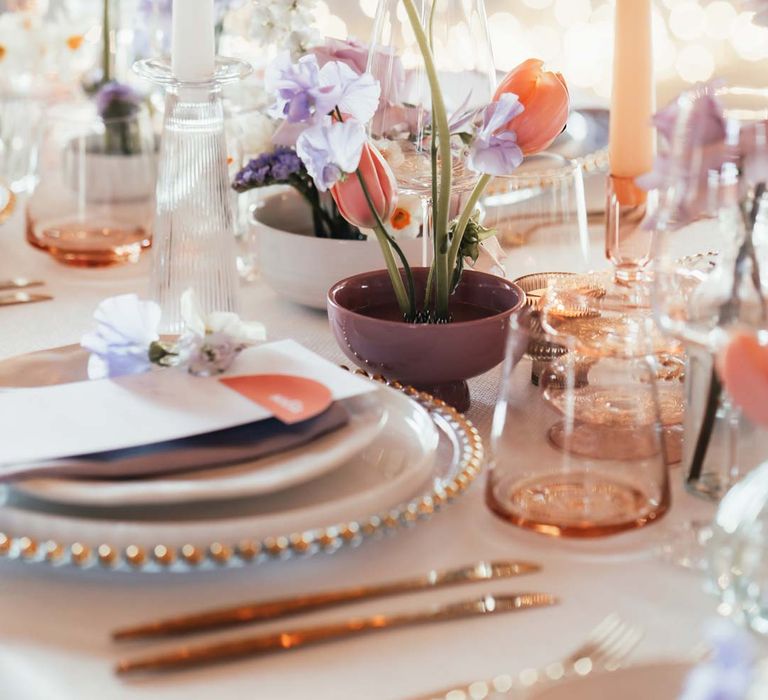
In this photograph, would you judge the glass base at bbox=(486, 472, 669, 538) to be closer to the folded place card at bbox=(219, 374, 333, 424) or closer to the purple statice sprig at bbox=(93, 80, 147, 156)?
the folded place card at bbox=(219, 374, 333, 424)

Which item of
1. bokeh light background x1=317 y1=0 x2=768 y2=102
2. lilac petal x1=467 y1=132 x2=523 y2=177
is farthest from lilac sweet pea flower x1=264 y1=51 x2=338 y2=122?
bokeh light background x1=317 y1=0 x2=768 y2=102

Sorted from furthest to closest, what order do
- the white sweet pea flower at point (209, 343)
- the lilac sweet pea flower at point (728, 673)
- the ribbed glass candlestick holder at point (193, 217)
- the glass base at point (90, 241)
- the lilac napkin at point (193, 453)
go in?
the glass base at point (90, 241)
the ribbed glass candlestick holder at point (193, 217)
the white sweet pea flower at point (209, 343)
the lilac napkin at point (193, 453)
the lilac sweet pea flower at point (728, 673)

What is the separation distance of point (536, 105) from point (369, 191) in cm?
12

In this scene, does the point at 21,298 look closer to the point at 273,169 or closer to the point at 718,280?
the point at 273,169

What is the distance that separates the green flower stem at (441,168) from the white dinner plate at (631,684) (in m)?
0.37

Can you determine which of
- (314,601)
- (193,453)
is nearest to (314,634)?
(314,601)

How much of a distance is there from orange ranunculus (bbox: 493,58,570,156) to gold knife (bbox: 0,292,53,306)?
503mm

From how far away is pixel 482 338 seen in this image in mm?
786

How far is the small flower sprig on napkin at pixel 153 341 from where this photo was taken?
71 centimetres

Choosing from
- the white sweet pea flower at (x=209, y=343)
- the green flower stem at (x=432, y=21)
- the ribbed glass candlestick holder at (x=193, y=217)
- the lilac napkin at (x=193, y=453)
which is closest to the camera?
the lilac napkin at (x=193, y=453)

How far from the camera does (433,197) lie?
79 centimetres

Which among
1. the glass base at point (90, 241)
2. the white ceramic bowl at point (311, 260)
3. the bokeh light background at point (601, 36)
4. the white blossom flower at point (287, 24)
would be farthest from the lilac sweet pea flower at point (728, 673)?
the bokeh light background at point (601, 36)

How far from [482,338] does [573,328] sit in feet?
0.28

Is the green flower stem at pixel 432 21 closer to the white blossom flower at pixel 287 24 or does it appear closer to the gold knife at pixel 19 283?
the white blossom flower at pixel 287 24
